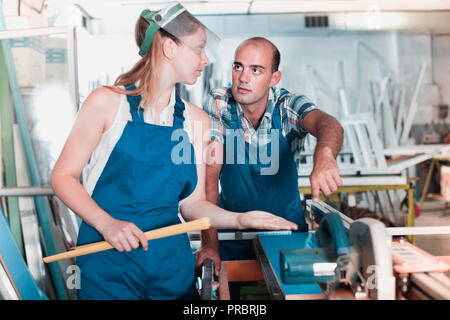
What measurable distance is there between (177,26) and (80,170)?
0.42m

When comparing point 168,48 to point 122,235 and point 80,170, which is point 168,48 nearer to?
point 80,170

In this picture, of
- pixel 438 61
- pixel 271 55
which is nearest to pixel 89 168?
pixel 271 55

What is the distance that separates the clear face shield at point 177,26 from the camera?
39.3 inches

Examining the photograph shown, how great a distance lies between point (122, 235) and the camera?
0.86 meters

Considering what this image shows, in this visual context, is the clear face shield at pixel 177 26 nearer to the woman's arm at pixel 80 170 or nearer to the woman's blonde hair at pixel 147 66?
the woman's blonde hair at pixel 147 66

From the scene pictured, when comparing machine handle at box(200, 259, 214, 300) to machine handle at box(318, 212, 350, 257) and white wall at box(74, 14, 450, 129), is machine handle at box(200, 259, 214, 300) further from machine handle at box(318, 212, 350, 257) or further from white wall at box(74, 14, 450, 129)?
white wall at box(74, 14, 450, 129)

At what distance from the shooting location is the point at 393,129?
4.93m

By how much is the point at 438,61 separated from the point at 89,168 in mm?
5618

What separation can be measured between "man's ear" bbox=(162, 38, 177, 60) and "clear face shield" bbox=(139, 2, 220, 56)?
0.06 feet

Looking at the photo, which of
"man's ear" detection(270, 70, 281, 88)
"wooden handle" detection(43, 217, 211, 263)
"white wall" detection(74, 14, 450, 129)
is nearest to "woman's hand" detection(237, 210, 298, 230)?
"wooden handle" detection(43, 217, 211, 263)

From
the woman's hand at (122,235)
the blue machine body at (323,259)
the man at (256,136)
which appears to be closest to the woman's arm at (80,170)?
the woman's hand at (122,235)

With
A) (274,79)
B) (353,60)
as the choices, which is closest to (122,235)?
(274,79)
